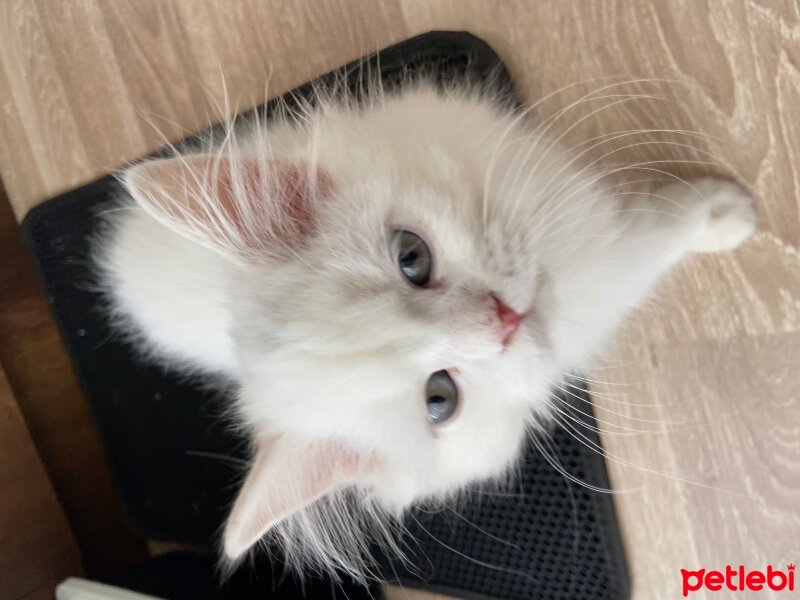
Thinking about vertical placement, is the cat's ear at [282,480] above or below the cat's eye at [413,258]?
below

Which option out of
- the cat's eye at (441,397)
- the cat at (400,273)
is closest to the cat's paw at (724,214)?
the cat at (400,273)

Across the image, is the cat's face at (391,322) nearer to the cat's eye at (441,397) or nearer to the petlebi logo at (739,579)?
the cat's eye at (441,397)

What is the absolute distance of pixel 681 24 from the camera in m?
0.97

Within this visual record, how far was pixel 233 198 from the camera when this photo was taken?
0.74 meters

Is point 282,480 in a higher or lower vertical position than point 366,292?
lower

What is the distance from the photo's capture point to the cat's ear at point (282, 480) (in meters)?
0.73

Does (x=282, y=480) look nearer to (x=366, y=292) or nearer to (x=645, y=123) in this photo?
(x=366, y=292)

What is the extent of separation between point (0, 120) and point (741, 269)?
4.55 ft

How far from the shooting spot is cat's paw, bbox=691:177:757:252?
957 mm

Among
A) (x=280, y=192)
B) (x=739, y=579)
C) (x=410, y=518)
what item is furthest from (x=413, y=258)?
(x=739, y=579)

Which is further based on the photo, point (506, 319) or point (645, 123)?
point (645, 123)

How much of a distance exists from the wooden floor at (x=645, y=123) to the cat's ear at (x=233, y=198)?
0.32 meters

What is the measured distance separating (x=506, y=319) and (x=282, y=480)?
0.32 m

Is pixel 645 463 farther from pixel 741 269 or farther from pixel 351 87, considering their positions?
pixel 351 87
